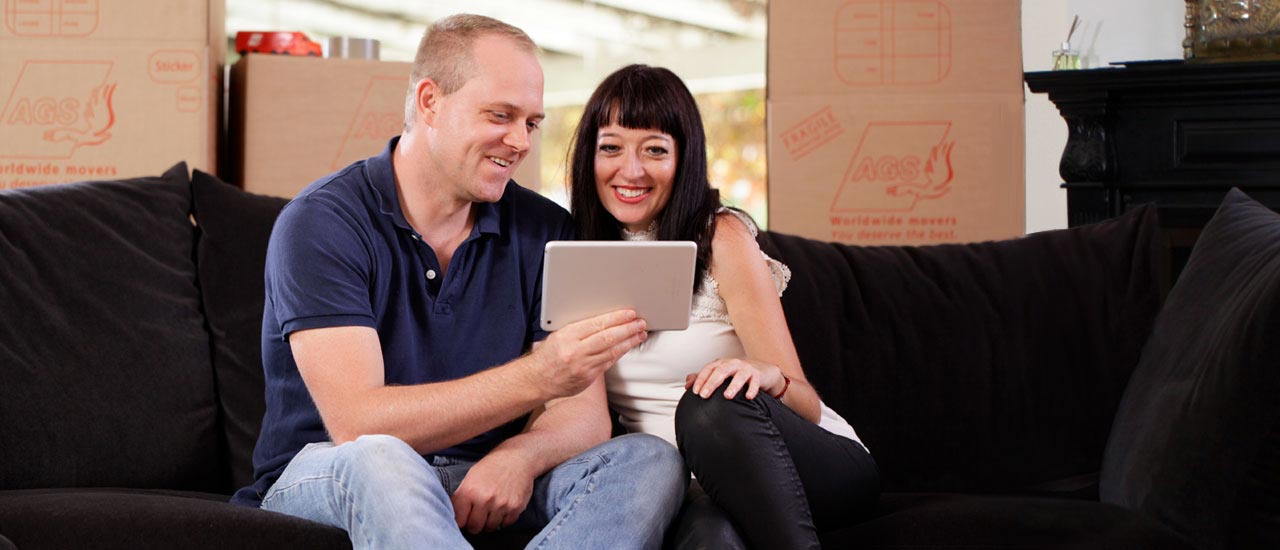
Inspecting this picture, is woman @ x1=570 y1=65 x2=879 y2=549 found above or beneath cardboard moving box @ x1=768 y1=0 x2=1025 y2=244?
beneath

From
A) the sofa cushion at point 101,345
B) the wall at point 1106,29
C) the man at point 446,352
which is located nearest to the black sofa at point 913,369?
the sofa cushion at point 101,345

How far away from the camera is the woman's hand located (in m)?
1.56

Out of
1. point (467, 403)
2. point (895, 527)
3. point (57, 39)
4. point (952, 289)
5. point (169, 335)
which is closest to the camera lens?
point (467, 403)

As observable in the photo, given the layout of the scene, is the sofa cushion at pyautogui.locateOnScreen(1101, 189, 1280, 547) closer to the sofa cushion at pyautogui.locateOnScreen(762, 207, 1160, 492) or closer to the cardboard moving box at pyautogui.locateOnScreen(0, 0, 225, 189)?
the sofa cushion at pyautogui.locateOnScreen(762, 207, 1160, 492)

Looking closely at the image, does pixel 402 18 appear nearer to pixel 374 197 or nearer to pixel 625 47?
pixel 625 47

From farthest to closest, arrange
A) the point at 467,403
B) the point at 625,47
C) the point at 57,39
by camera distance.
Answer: the point at 625,47
the point at 57,39
the point at 467,403

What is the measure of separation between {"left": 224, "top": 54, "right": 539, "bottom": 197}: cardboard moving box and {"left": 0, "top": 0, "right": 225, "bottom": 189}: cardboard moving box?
0.29 feet

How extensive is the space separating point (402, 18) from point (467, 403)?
3.11 metres

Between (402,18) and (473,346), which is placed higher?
(402,18)

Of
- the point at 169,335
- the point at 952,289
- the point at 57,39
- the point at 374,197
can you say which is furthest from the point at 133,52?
the point at 952,289

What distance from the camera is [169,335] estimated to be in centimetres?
Result: 193

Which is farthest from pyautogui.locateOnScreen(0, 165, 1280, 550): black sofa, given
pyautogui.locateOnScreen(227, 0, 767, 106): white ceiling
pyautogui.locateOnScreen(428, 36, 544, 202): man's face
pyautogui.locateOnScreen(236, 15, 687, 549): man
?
pyautogui.locateOnScreen(227, 0, 767, 106): white ceiling

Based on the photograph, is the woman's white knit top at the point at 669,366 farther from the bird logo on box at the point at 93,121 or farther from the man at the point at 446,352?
the bird logo on box at the point at 93,121

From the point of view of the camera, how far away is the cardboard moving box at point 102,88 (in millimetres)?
2357
